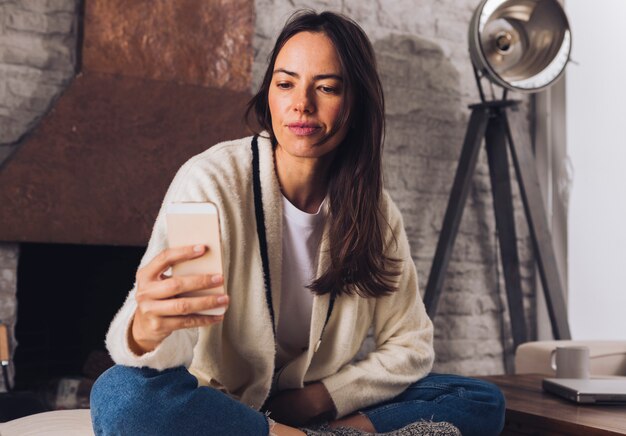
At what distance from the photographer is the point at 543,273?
3.02m

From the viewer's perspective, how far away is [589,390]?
1.56m

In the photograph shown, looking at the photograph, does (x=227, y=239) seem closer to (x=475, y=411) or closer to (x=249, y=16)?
(x=475, y=411)

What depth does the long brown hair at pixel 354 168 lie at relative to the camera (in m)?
1.50

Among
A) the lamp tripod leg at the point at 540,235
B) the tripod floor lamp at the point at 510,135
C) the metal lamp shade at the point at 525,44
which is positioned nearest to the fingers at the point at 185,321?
the tripod floor lamp at the point at 510,135

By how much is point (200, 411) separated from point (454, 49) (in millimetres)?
2387

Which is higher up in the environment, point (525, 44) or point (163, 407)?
point (525, 44)

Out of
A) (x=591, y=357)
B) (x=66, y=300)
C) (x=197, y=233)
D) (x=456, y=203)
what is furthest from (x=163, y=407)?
(x=456, y=203)

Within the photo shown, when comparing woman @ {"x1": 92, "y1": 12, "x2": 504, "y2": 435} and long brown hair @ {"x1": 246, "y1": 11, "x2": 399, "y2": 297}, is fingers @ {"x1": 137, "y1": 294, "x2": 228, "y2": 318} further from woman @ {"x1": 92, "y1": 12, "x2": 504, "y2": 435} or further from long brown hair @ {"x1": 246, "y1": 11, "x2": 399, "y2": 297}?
long brown hair @ {"x1": 246, "y1": 11, "x2": 399, "y2": 297}

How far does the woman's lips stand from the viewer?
1.45 meters

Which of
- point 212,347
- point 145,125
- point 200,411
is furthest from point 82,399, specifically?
point 200,411

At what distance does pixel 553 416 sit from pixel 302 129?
68 cm

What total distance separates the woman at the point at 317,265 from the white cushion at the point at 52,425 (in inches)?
9.7

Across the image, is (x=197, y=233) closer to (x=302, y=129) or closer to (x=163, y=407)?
(x=163, y=407)

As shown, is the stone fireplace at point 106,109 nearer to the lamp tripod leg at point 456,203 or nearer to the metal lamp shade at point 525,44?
the metal lamp shade at point 525,44
